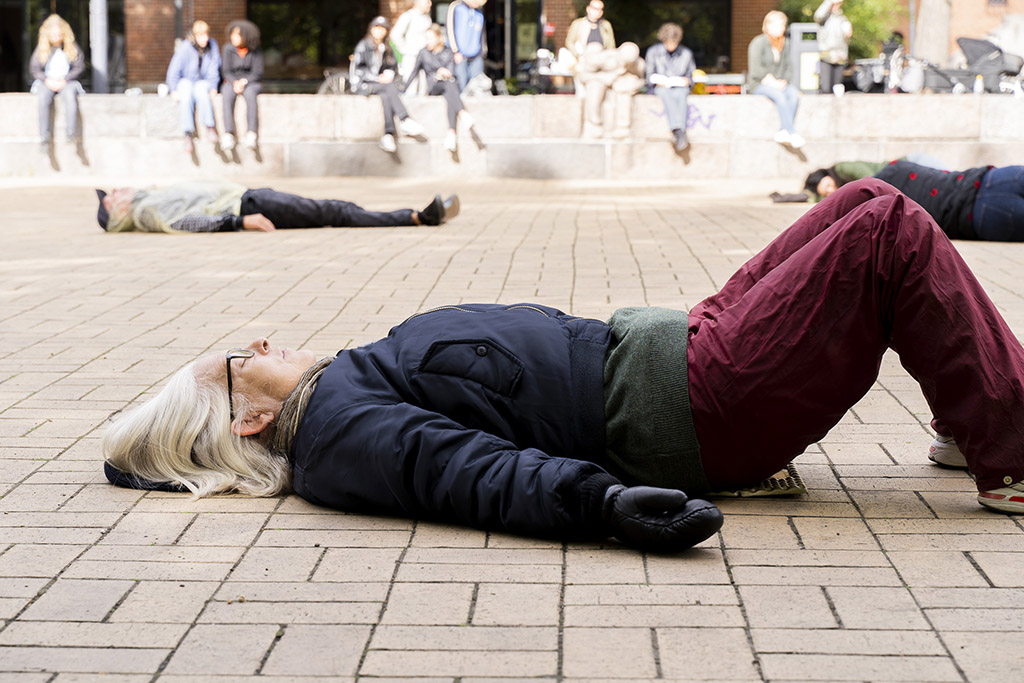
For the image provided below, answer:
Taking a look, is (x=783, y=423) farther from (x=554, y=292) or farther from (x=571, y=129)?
(x=571, y=129)

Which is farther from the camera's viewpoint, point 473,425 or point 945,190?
point 945,190

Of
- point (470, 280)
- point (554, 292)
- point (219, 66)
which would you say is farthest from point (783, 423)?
point (219, 66)

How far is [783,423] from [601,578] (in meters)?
0.62

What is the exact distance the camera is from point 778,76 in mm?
15539

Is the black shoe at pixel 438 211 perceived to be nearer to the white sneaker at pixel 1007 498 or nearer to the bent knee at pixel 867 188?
the bent knee at pixel 867 188

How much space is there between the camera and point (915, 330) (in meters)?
2.98

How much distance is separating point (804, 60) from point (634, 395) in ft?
47.1

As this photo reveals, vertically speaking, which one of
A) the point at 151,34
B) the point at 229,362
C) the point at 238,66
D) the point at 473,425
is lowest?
the point at 473,425

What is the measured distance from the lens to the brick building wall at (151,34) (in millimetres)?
25641

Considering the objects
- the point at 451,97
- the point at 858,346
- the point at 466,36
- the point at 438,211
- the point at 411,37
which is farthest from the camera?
the point at 411,37

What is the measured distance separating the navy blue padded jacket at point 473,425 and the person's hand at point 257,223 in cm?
710

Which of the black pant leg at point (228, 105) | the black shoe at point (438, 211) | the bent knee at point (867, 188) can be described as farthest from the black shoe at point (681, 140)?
the bent knee at point (867, 188)

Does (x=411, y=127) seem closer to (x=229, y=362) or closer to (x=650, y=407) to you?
(x=229, y=362)

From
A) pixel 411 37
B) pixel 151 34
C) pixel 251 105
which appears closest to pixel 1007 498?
pixel 251 105
